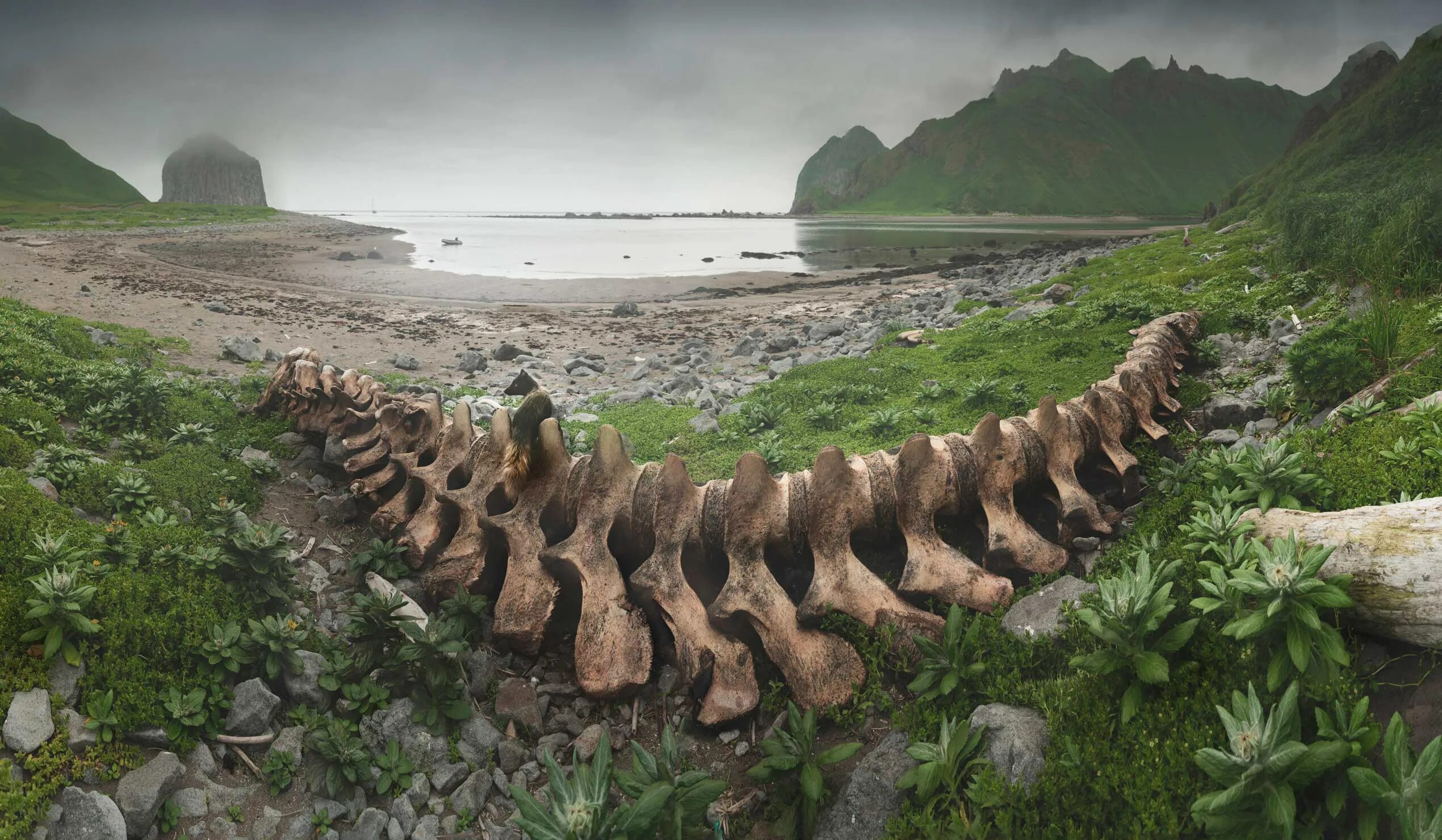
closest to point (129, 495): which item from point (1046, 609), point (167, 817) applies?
point (167, 817)

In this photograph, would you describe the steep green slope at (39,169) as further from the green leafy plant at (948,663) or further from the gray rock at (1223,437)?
the gray rock at (1223,437)

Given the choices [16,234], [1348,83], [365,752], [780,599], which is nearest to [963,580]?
[780,599]

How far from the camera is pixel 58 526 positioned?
4270 mm

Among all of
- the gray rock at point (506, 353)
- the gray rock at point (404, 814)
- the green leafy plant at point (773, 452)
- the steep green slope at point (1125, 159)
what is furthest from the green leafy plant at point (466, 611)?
the steep green slope at point (1125, 159)

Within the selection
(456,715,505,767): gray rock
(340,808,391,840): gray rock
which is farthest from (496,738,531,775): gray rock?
(340,808,391,840): gray rock

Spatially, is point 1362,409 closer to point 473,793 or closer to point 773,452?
point 773,452

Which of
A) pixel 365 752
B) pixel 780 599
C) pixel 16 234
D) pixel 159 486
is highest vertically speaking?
pixel 16 234

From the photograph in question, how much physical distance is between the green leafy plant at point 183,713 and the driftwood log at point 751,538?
1569 millimetres

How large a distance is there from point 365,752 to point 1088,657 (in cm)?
376

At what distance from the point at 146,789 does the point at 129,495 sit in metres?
2.77

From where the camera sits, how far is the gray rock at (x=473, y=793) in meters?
3.71

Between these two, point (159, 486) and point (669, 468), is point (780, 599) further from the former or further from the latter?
point (159, 486)

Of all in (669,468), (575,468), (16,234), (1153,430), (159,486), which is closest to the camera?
(669,468)

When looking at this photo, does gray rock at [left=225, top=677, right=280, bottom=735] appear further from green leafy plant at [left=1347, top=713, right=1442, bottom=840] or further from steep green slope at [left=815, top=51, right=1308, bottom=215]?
steep green slope at [left=815, top=51, right=1308, bottom=215]
